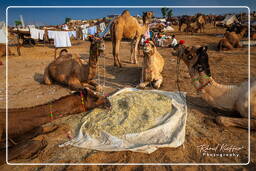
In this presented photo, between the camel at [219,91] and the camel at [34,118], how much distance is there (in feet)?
7.07

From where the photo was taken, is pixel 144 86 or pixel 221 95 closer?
pixel 221 95

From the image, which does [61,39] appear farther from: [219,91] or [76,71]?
[219,91]

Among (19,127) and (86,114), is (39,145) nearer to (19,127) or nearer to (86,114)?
(19,127)

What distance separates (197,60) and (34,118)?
11.1ft

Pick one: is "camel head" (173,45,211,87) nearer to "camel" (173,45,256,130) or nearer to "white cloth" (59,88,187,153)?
"camel" (173,45,256,130)

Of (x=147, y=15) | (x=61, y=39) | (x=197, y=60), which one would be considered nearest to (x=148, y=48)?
(x=197, y=60)

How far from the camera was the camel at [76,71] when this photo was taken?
5414 mm

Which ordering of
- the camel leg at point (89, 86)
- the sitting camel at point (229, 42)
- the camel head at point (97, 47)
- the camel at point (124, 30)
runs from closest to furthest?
the camel head at point (97, 47) < the camel leg at point (89, 86) < the camel at point (124, 30) < the sitting camel at point (229, 42)

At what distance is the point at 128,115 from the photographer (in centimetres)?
379

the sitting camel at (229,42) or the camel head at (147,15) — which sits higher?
the camel head at (147,15)

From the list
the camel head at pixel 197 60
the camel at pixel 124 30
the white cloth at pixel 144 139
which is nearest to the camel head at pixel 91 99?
the white cloth at pixel 144 139

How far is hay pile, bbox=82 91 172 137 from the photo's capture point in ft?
11.3

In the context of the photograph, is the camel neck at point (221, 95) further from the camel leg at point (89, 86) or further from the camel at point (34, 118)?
the camel leg at point (89, 86)

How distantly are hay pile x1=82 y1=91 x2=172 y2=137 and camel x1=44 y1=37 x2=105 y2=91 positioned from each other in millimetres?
1503
